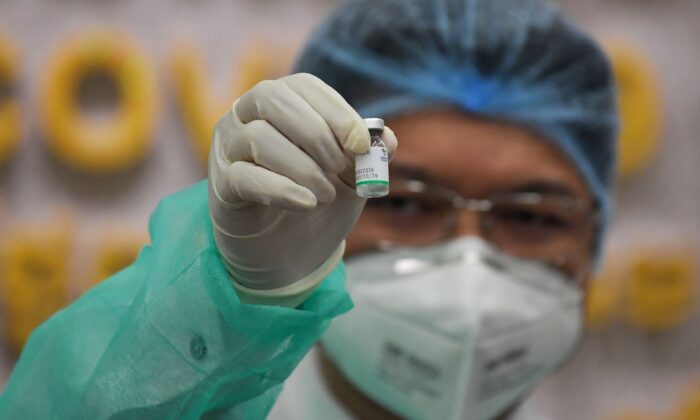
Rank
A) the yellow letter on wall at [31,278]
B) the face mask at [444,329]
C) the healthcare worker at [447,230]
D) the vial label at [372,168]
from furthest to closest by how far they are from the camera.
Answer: the yellow letter on wall at [31,278] → the face mask at [444,329] → the healthcare worker at [447,230] → the vial label at [372,168]

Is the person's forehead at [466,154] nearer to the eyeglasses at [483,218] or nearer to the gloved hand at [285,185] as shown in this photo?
the eyeglasses at [483,218]

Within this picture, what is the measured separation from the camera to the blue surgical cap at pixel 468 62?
100cm

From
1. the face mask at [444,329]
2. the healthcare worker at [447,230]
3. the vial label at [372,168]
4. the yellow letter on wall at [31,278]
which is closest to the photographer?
the vial label at [372,168]

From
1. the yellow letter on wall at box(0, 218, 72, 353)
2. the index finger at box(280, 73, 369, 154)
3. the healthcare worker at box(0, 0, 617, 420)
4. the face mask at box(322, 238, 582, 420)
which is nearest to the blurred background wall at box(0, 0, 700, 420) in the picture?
the yellow letter on wall at box(0, 218, 72, 353)

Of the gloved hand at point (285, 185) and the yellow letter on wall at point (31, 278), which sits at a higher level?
the gloved hand at point (285, 185)

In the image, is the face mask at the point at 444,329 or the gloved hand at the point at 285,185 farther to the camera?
the face mask at the point at 444,329

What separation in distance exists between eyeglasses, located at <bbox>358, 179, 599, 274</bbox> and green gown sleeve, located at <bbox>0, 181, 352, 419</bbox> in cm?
36

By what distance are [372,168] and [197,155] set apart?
118cm

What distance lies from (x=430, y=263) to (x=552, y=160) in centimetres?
23

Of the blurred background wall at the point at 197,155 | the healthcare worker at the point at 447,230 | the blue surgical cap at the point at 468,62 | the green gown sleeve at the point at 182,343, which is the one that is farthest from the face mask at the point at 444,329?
the blurred background wall at the point at 197,155

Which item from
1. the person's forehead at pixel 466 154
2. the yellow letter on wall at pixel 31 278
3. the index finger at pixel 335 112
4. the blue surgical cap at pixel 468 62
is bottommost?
the yellow letter on wall at pixel 31 278

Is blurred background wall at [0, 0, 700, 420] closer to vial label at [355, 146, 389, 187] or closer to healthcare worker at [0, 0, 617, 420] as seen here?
healthcare worker at [0, 0, 617, 420]

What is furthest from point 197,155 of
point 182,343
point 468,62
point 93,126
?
point 182,343

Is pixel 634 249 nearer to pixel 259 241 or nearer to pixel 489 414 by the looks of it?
pixel 489 414
